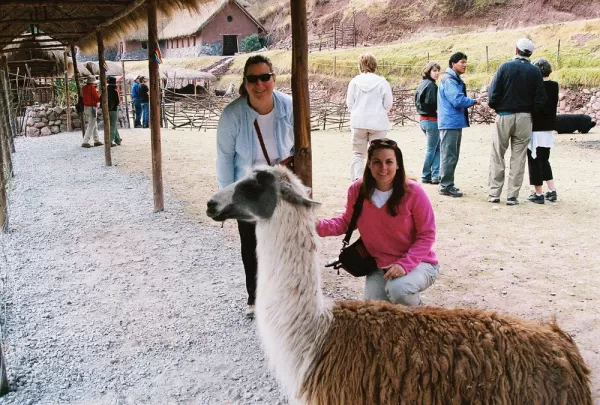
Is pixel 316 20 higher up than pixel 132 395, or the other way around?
pixel 316 20

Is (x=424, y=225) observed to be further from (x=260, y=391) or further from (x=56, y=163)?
(x=56, y=163)

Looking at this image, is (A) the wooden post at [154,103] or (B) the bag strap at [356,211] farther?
(A) the wooden post at [154,103]

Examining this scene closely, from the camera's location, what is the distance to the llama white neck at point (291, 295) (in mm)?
2344

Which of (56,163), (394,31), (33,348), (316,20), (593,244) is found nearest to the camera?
(33,348)

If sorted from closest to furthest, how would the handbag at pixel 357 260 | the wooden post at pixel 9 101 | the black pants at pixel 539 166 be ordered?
1. the handbag at pixel 357 260
2. the black pants at pixel 539 166
3. the wooden post at pixel 9 101

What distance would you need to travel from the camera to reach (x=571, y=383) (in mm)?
2082

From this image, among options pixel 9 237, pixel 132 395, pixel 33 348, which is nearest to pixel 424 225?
pixel 132 395

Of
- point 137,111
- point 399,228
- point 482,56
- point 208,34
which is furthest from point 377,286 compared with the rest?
point 208,34

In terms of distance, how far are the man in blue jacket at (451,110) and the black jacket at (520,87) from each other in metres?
0.45

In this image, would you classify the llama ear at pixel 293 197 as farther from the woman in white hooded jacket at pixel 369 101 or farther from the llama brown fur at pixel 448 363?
the woman in white hooded jacket at pixel 369 101

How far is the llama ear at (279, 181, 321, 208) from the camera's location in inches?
93.2

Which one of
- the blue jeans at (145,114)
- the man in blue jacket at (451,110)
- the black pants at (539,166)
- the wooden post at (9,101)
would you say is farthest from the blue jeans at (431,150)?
the blue jeans at (145,114)

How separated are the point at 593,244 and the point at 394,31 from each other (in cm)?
4335

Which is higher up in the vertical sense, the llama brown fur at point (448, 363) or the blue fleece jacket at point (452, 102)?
the blue fleece jacket at point (452, 102)
